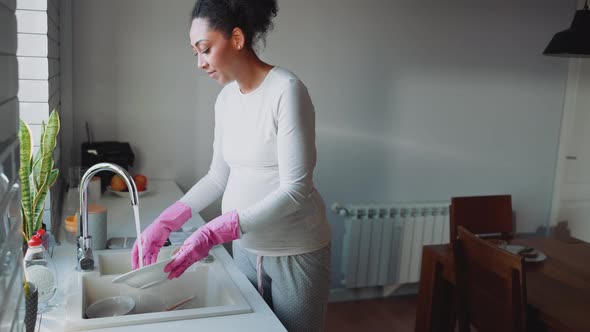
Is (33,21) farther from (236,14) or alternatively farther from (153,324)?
(153,324)

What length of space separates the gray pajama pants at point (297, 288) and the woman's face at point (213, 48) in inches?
20.7

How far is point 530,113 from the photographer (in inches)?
131

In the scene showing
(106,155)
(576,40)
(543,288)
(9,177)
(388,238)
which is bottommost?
(388,238)

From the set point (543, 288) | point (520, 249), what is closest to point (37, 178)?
point (543, 288)

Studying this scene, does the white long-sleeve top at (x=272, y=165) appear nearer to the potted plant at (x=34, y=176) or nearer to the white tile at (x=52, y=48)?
the potted plant at (x=34, y=176)

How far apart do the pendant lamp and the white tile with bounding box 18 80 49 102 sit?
1780mm

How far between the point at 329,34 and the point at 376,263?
1.30 meters

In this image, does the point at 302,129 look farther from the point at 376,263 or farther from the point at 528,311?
the point at 376,263

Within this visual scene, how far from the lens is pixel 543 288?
183cm

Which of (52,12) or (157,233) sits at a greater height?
(52,12)

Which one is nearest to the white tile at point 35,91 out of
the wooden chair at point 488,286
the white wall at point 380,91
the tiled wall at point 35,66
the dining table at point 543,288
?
the tiled wall at point 35,66

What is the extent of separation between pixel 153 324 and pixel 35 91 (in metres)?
0.89

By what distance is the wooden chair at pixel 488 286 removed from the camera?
1.62 m

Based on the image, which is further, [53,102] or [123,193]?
[123,193]
